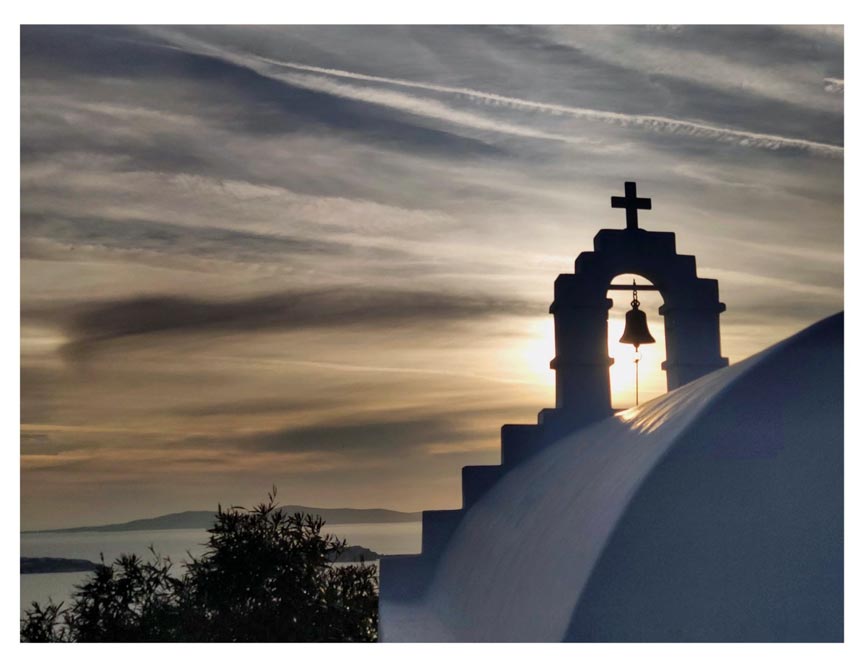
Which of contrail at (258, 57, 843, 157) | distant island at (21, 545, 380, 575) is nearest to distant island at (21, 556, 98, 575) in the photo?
distant island at (21, 545, 380, 575)

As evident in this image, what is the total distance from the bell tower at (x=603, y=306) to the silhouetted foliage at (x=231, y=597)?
20.9ft

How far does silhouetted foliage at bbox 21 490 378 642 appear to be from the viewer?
1400 centimetres

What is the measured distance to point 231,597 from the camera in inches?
562

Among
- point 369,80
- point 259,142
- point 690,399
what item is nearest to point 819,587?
point 690,399

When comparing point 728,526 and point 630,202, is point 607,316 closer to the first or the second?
point 630,202

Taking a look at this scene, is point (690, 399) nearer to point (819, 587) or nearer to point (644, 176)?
point (819, 587)

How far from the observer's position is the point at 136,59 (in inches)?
445

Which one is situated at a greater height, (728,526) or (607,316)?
(607,316)

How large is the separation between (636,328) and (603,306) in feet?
1.89

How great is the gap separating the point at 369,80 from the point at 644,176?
3075 millimetres

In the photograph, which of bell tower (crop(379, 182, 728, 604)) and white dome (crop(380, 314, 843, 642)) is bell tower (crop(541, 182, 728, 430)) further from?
white dome (crop(380, 314, 843, 642))

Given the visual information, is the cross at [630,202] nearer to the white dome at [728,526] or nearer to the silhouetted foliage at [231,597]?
the white dome at [728,526]

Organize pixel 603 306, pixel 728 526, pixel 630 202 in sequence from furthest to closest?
1. pixel 630 202
2. pixel 603 306
3. pixel 728 526

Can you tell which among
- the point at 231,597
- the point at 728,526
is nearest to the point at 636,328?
the point at 728,526
